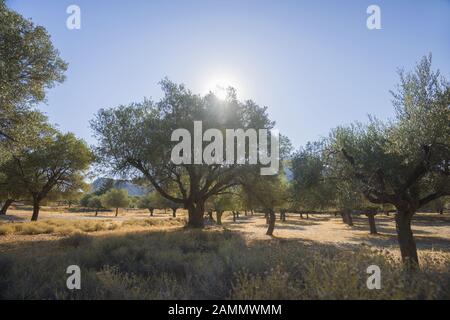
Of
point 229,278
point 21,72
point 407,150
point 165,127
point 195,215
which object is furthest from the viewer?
point 195,215

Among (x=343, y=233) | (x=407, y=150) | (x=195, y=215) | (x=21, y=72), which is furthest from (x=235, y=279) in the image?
(x=343, y=233)

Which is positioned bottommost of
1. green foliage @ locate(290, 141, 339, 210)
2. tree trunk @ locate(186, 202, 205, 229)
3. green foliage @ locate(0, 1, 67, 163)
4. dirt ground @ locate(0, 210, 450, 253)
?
dirt ground @ locate(0, 210, 450, 253)

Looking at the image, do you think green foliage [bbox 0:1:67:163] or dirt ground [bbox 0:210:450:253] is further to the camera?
dirt ground [bbox 0:210:450:253]

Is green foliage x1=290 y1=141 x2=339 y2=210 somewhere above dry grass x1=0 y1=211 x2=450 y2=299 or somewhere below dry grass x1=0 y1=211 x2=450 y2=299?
above

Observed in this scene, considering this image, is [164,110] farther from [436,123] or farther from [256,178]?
[436,123]

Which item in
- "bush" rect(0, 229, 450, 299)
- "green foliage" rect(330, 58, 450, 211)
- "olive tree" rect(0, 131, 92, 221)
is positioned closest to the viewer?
"bush" rect(0, 229, 450, 299)

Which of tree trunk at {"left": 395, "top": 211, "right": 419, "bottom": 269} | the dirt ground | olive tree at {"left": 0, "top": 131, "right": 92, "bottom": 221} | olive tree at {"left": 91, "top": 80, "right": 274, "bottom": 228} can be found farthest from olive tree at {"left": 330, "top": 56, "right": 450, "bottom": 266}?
olive tree at {"left": 0, "top": 131, "right": 92, "bottom": 221}

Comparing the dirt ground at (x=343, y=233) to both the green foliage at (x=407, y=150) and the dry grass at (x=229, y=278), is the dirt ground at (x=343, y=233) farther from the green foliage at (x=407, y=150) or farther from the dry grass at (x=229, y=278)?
the dry grass at (x=229, y=278)

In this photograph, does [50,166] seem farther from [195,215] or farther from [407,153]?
[407,153]

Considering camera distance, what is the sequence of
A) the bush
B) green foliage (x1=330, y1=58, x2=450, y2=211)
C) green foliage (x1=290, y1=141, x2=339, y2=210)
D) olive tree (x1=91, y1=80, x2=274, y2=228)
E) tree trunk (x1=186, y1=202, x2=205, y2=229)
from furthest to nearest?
tree trunk (x1=186, y1=202, x2=205, y2=229) < olive tree (x1=91, y1=80, x2=274, y2=228) < green foliage (x1=290, y1=141, x2=339, y2=210) < green foliage (x1=330, y1=58, x2=450, y2=211) < the bush

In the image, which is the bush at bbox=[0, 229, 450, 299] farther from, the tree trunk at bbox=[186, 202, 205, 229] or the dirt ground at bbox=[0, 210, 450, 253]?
the tree trunk at bbox=[186, 202, 205, 229]
